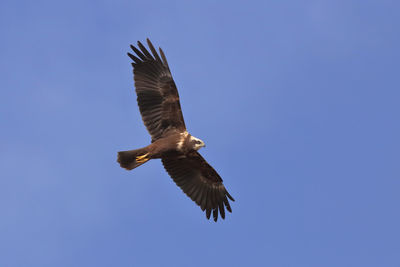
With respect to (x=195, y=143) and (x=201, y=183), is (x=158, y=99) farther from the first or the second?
(x=201, y=183)

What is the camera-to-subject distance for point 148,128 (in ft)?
49.0

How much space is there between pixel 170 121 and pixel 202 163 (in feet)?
4.86

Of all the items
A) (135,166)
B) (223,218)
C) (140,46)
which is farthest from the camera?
(223,218)

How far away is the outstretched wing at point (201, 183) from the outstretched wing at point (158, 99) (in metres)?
1.14

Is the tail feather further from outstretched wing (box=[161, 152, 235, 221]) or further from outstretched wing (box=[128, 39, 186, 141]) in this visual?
outstretched wing (box=[161, 152, 235, 221])

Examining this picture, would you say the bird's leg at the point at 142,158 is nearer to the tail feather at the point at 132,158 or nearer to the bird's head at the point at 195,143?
the tail feather at the point at 132,158

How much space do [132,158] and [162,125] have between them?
1.17 metres

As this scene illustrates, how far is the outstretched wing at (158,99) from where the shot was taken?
14.9m

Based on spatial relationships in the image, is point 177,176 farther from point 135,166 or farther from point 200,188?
point 135,166

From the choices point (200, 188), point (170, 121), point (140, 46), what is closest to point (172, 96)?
point (170, 121)

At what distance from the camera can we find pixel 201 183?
1616cm

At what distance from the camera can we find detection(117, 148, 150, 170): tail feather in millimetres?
14328

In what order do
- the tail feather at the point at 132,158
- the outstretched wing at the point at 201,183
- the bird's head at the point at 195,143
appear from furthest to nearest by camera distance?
the outstretched wing at the point at 201,183
the bird's head at the point at 195,143
the tail feather at the point at 132,158

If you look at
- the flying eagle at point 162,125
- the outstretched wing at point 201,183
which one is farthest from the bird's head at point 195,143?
the outstretched wing at point 201,183
